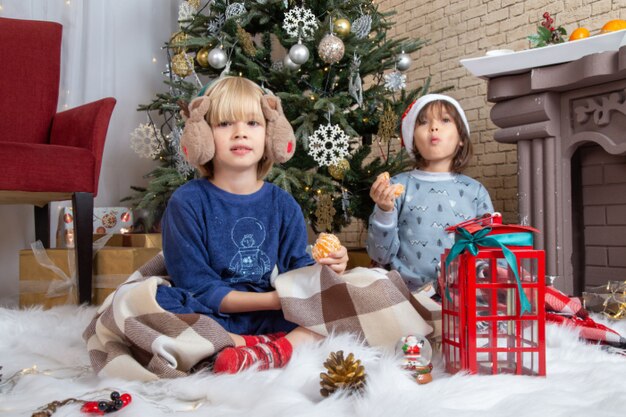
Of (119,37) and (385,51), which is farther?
(119,37)

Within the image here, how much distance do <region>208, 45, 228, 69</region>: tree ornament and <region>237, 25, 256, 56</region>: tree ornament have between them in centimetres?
9

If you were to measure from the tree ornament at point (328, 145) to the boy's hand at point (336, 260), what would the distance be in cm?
99

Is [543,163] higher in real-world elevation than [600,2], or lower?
lower

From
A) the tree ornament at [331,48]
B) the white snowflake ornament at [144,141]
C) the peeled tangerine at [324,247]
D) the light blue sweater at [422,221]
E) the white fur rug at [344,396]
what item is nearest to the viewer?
the white fur rug at [344,396]

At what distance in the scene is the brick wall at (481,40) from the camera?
2648mm

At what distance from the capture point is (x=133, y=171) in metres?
3.20

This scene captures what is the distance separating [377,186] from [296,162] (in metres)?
0.95

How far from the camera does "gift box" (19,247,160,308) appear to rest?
6.67 feet

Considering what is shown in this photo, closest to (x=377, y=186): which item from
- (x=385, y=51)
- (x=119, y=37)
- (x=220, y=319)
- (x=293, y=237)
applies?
(x=293, y=237)

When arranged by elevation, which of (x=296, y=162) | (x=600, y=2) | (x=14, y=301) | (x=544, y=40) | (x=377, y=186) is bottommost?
(x=14, y=301)

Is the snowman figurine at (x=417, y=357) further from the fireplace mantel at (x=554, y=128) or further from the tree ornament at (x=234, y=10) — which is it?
the tree ornament at (x=234, y=10)

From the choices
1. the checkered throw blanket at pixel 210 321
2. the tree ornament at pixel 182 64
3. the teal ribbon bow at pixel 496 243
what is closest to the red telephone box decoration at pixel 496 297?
the teal ribbon bow at pixel 496 243

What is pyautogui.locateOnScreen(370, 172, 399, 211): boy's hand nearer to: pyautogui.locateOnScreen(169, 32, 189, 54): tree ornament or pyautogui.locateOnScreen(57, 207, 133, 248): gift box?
pyautogui.locateOnScreen(169, 32, 189, 54): tree ornament

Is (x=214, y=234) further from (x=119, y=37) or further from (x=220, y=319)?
(x=119, y=37)
